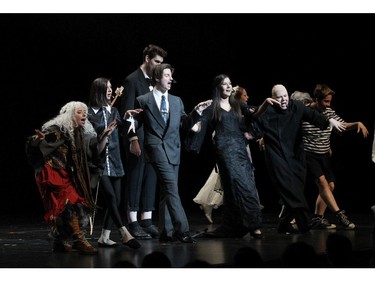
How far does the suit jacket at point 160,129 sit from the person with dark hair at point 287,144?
2.68 feet

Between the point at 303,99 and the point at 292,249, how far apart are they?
8.28 feet

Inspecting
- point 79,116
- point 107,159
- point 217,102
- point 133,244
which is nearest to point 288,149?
point 217,102

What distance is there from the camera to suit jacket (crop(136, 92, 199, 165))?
703 cm

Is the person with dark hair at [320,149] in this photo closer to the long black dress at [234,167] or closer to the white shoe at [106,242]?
the long black dress at [234,167]

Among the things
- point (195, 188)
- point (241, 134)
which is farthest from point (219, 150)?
point (195, 188)

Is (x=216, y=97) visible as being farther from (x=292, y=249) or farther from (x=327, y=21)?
(x=327, y=21)

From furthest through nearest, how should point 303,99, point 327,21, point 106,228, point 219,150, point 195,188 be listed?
1. point 195,188
2. point 327,21
3. point 303,99
4. point 219,150
5. point 106,228

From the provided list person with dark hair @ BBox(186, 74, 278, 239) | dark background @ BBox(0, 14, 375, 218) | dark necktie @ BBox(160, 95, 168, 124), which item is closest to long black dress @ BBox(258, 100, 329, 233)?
person with dark hair @ BBox(186, 74, 278, 239)

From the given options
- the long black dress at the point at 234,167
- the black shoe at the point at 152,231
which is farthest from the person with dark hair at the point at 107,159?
the long black dress at the point at 234,167

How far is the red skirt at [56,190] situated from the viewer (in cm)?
638

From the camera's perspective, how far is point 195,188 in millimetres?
11680

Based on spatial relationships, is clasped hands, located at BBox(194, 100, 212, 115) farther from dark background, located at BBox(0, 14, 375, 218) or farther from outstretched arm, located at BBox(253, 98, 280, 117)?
dark background, located at BBox(0, 14, 375, 218)

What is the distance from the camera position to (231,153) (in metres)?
7.35
